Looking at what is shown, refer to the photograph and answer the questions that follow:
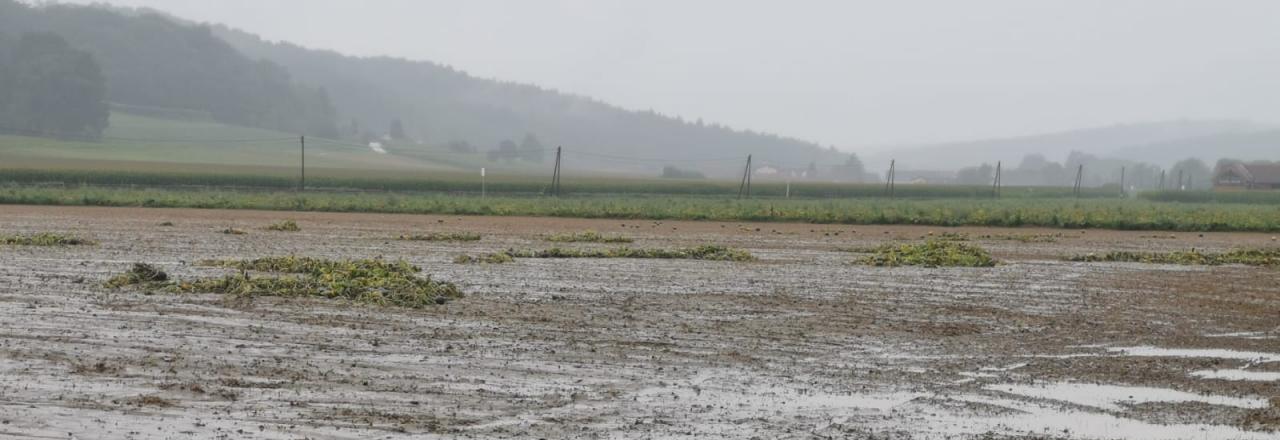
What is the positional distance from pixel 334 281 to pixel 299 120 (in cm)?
17790

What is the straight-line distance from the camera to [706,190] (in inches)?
3415

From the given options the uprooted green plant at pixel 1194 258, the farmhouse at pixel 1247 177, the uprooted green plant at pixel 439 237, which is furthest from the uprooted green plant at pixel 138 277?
the farmhouse at pixel 1247 177

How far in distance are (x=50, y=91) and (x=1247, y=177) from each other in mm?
108821

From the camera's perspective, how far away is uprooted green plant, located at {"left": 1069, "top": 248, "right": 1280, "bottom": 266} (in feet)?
85.3

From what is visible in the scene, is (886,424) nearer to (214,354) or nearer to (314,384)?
(314,384)

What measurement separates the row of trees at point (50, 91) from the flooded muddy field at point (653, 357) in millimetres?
108273

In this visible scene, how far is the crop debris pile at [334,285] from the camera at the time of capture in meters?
15.6

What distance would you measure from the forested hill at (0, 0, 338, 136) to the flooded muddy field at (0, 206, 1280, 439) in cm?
15693

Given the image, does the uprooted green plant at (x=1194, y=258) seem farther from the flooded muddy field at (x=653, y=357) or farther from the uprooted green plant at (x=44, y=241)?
the uprooted green plant at (x=44, y=241)

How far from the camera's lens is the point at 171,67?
6781 inches

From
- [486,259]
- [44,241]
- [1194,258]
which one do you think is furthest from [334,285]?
[1194,258]

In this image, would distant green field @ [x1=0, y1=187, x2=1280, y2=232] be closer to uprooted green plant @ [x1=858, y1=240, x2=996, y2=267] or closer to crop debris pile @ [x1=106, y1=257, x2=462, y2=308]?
uprooted green plant @ [x1=858, y1=240, x2=996, y2=267]

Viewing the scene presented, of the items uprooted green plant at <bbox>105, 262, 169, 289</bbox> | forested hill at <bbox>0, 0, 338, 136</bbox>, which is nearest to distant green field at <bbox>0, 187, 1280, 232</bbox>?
uprooted green plant at <bbox>105, 262, 169, 289</bbox>

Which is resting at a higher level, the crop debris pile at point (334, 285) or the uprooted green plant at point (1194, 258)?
the uprooted green plant at point (1194, 258)
